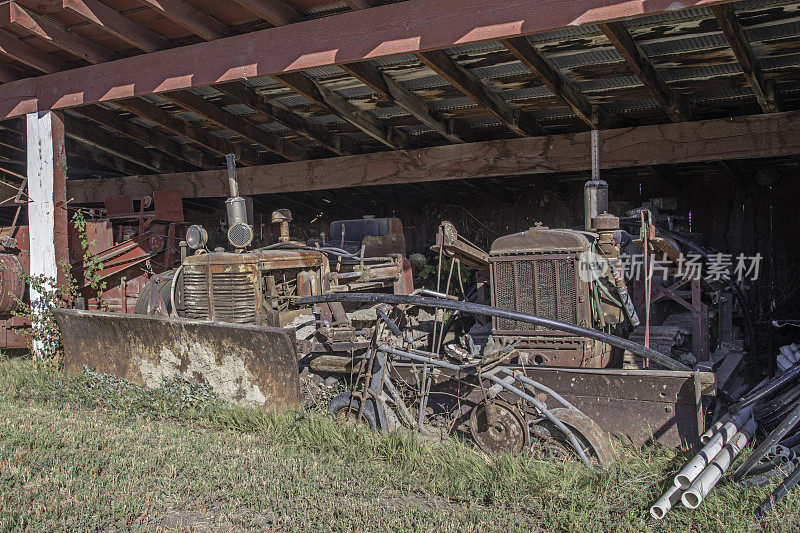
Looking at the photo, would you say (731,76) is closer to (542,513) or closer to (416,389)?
(416,389)

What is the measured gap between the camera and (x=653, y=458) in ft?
11.8

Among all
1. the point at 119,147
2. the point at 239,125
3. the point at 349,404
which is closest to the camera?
the point at 349,404

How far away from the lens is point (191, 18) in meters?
5.40

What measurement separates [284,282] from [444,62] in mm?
2666

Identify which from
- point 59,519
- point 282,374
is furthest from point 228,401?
point 59,519

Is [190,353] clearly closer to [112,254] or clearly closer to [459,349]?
[459,349]

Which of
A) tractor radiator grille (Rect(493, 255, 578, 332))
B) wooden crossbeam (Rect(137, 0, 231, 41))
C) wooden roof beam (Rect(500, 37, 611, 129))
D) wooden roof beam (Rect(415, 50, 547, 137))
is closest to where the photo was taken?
tractor radiator grille (Rect(493, 255, 578, 332))

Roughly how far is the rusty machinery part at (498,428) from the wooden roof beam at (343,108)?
3525 mm

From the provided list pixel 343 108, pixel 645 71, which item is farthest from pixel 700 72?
pixel 343 108

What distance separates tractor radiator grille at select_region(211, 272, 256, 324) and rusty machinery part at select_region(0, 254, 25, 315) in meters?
2.15

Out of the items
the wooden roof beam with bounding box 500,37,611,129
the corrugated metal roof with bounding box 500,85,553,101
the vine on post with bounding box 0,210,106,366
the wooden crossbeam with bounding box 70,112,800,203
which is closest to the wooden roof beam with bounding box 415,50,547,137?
the corrugated metal roof with bounding box 500,85,553,101

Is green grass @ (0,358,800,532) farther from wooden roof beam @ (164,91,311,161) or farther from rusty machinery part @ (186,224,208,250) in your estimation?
wooden roof beam @ (164,91,311,161)

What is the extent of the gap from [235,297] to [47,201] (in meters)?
2.22

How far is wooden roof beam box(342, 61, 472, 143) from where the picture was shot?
5762 mm
